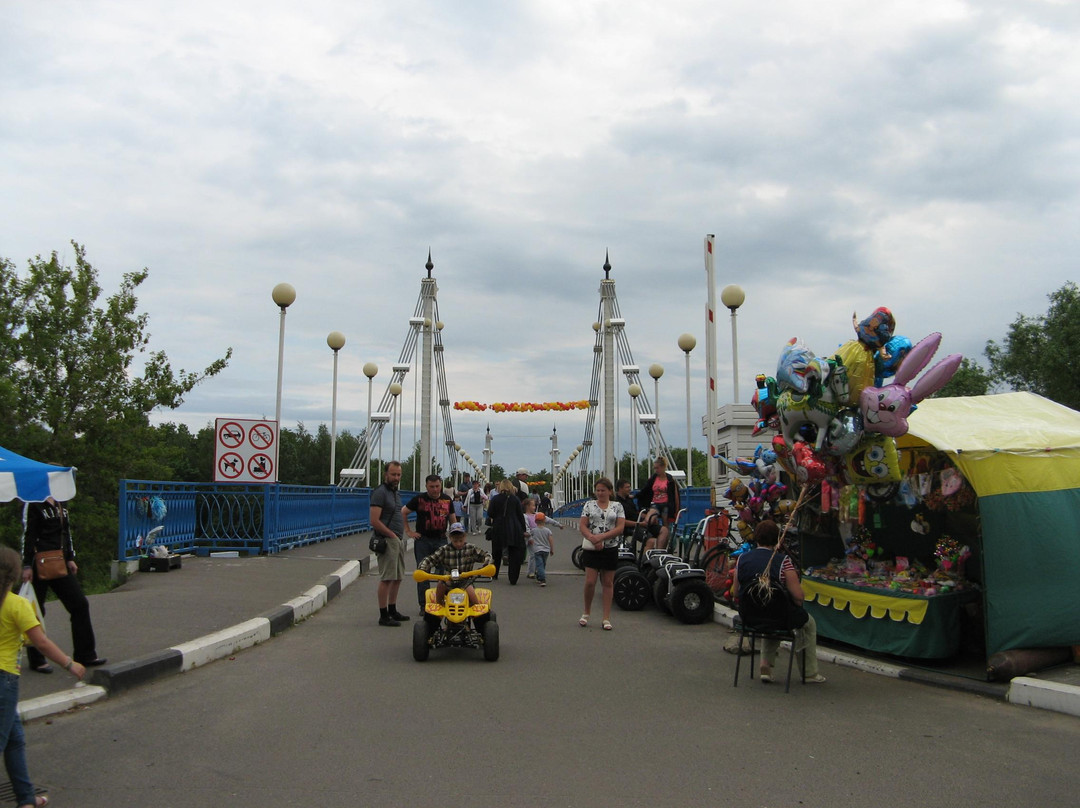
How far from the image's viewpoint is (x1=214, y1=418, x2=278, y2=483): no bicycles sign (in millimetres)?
16500

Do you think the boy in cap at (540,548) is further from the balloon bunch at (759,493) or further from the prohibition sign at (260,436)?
the prohibition sign at (260,436)

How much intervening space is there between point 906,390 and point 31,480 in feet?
23.2

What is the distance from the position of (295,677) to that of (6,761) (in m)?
3.25

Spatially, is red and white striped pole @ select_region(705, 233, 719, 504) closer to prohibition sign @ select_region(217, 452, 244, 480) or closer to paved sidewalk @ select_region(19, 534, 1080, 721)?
paved sidewalk @ select_region(19, 534, 1080, 721)

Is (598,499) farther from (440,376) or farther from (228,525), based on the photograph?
(440,376)

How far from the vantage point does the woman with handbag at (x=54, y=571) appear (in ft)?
22.2

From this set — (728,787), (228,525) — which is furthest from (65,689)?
(228,525)

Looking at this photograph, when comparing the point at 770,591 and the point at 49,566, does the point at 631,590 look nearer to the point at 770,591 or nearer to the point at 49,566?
the point at 770,591

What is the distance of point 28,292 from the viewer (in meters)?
24.9

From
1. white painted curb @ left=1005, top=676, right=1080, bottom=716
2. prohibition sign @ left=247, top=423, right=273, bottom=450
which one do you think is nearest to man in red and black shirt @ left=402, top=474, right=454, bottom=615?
white painted curb @ left=1005, top=676, right=1080, bottom=716

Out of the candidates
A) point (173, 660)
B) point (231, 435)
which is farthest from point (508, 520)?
point (173, 660)

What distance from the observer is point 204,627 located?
877 centimetres

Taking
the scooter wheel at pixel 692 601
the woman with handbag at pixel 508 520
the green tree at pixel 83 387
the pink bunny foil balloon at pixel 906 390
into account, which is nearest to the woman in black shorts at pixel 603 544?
the scooter wheel at pixel 692 601

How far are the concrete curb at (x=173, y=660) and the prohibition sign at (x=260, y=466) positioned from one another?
604 centimetres
